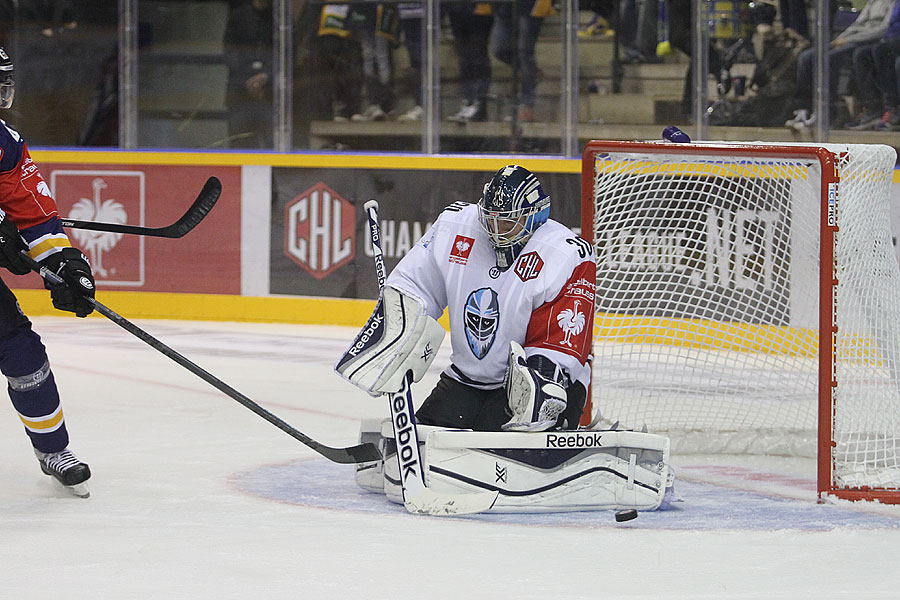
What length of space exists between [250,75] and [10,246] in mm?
3953

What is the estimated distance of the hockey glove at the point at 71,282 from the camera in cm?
330

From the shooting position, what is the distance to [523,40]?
6754 millimetres

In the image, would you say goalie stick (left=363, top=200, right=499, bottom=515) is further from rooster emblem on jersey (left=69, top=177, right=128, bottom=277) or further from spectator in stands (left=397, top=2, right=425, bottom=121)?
rooster emblem on jersey (left=69, top=177, right=128, bottom=277)

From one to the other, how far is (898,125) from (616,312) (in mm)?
2103

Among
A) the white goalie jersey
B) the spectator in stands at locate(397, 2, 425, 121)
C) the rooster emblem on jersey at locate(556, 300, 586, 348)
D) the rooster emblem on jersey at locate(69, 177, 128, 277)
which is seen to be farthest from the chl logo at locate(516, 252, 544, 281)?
the rooster emblem on jersey at locate(69, 177, 128, 277)

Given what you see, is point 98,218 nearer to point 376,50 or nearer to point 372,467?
point 376,50

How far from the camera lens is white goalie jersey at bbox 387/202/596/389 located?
129 inches

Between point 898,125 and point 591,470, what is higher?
point 898,125

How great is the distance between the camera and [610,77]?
6660 millimetres

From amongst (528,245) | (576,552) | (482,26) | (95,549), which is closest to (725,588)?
(576,552)

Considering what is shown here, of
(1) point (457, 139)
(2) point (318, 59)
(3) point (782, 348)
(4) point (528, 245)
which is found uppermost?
A: (2) point (318, 59)

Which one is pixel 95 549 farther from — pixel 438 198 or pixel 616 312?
pixel 438 198

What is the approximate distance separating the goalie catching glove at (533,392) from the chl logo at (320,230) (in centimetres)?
355

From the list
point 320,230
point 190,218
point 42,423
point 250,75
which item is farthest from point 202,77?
point 42,423
